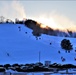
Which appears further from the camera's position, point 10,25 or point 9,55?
point 10,25

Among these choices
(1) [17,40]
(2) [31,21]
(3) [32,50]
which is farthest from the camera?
(2) [31,21]

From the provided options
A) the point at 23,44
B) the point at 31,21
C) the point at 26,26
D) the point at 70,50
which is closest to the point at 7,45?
the point at 23,44

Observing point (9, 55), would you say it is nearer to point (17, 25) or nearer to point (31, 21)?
point (17, 25)

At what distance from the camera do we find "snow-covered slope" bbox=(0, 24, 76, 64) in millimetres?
99000

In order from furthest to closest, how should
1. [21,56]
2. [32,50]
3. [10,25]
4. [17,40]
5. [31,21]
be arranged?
1. [31,21]
2. [10,25]
3. [17,40]
4. [32,50]
5. [21,56]

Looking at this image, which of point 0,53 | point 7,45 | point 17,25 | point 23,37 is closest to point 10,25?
point 17,25

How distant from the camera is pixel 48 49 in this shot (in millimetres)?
111688

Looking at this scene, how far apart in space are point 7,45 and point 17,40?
6999mm

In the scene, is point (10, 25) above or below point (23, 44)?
above

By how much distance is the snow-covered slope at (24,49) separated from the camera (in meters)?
99.0

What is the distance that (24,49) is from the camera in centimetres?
11094

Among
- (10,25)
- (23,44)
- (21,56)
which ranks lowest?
(21,56)

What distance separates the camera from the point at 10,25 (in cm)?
14050

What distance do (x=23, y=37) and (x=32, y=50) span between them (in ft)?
47.5
